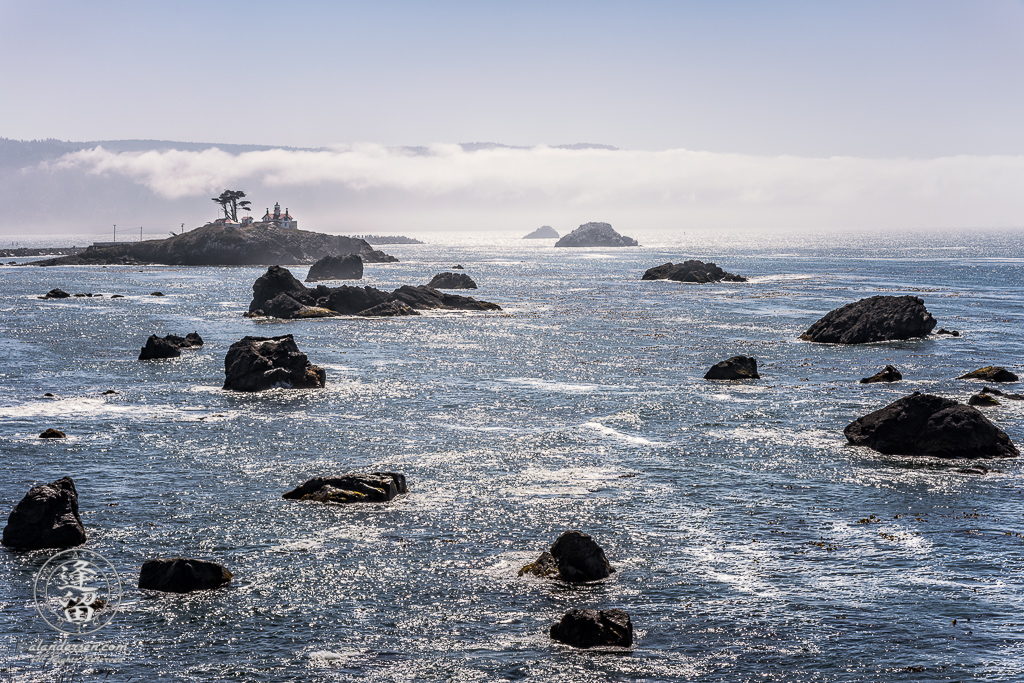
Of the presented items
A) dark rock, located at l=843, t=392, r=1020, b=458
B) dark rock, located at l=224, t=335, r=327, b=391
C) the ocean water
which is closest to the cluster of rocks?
the ocean water

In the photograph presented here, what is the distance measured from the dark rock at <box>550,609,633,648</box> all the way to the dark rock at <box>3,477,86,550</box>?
68.6 ft

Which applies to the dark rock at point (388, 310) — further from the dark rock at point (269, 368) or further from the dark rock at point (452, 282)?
the dark rock at point (269, 368)

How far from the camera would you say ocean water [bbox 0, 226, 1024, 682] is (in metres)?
26.8

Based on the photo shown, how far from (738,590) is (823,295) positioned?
151m

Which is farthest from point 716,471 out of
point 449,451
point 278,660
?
point 278,660

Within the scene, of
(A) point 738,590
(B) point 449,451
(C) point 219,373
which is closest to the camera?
(A) point 738,590

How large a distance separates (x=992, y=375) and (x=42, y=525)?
72.0 m

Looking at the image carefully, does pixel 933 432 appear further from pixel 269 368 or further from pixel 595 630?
pixel 269 368

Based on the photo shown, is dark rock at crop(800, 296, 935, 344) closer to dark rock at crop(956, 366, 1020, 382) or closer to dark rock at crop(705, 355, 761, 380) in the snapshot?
dark rock at crop(956, 366, 1020, 382)

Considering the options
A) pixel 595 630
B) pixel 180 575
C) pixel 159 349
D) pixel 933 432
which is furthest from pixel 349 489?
pixel 159 349

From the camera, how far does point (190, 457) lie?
49.4 meters

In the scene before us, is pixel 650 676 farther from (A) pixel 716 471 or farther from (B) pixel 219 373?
(B) pixel 219 373

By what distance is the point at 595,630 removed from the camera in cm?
2689

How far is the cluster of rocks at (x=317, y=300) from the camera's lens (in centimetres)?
13200
